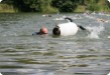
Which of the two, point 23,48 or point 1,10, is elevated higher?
point 23,48

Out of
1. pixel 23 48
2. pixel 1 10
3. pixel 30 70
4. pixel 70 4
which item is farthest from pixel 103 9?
pixel 30 70

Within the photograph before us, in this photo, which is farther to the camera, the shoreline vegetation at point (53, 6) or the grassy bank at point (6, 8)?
the grassy bank at point (6, 8)

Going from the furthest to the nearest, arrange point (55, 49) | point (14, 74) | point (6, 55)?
point (55, 49) → point (6, 55) → point (14, 74)

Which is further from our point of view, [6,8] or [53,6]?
[53,6]

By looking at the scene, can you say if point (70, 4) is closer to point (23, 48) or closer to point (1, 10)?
point (1, 10)

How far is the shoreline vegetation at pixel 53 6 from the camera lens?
7903 cm

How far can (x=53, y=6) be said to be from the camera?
96.4 metres

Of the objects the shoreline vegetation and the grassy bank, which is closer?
the shoreline vegetation

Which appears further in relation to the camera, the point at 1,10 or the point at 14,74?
the point at 1,10

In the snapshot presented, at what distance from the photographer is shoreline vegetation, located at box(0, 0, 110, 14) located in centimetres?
7903

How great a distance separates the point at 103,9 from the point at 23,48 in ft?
200

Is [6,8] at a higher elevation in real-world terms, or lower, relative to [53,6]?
higher

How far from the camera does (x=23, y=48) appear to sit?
1842cm

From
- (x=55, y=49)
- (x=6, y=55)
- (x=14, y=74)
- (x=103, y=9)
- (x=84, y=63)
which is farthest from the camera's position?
(x=103, y=9)
